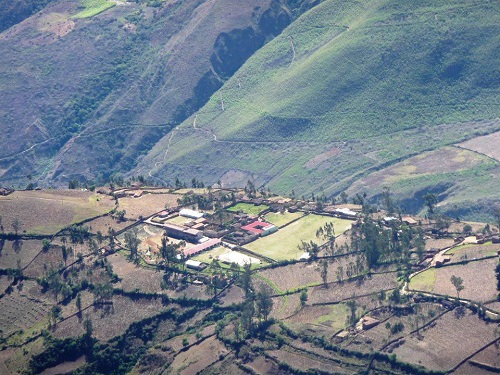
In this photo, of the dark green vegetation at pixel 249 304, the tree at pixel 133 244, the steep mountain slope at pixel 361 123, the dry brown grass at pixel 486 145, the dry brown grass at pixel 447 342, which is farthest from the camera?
the steep mountain slope at pixel 361 123

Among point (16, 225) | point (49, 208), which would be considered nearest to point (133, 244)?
point (16, 225)

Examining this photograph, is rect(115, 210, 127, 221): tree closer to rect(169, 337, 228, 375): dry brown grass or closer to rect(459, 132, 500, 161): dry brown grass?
rect(169, 337, 228, 375): dry brown grass

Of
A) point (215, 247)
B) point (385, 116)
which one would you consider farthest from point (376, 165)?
point (215, 247)

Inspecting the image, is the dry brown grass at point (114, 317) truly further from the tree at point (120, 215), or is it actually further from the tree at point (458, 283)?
the tree at point (458, 283)

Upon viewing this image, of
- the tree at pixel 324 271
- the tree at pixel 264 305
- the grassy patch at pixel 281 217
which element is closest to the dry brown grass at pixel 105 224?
the grassy patch at pixel 281 217

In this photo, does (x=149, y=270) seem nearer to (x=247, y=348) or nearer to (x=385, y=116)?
(x=247, y=348)

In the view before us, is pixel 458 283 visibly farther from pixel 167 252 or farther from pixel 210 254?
pixel 167 252

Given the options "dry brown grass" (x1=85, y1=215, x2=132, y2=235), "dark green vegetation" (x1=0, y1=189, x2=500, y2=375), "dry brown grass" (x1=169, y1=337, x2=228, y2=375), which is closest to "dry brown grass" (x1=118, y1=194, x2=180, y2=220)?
"dry brown grass" (x1=85, y1=215, x2=132, y2=235)
